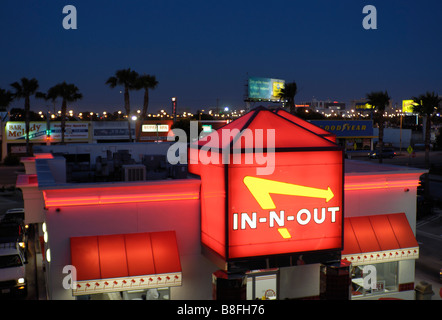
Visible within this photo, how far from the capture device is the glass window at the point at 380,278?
50.3 feet

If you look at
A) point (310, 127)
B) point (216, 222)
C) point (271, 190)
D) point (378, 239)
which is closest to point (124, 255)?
point (216, 222)

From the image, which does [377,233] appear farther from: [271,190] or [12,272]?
[12,272]

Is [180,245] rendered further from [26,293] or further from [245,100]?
[245,100]

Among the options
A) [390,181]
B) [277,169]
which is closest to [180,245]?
[277,169]

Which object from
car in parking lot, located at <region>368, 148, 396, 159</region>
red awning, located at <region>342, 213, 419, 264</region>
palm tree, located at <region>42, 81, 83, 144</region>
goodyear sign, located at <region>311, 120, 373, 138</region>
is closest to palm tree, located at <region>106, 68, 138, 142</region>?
palm tree, located at <region>42, 81, 83, 144</region>

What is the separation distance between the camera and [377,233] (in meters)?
14.9

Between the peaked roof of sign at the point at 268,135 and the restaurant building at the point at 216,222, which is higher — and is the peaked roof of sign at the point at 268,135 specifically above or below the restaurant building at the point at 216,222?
above

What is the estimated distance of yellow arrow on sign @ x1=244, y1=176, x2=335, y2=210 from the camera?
469 inches

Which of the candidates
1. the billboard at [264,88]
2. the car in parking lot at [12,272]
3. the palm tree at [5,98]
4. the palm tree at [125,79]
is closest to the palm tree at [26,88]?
the palm tree at [5,98]

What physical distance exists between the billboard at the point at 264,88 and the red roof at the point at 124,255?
249ft

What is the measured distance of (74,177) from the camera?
65.9ft

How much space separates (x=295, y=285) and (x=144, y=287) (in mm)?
5710

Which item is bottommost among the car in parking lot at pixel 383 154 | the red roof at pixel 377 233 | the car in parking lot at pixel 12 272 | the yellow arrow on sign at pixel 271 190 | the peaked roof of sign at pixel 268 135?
the car in parking lot at pixel 12 272

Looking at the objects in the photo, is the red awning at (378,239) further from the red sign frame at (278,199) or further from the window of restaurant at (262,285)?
the window of restaurant at (262,285)
